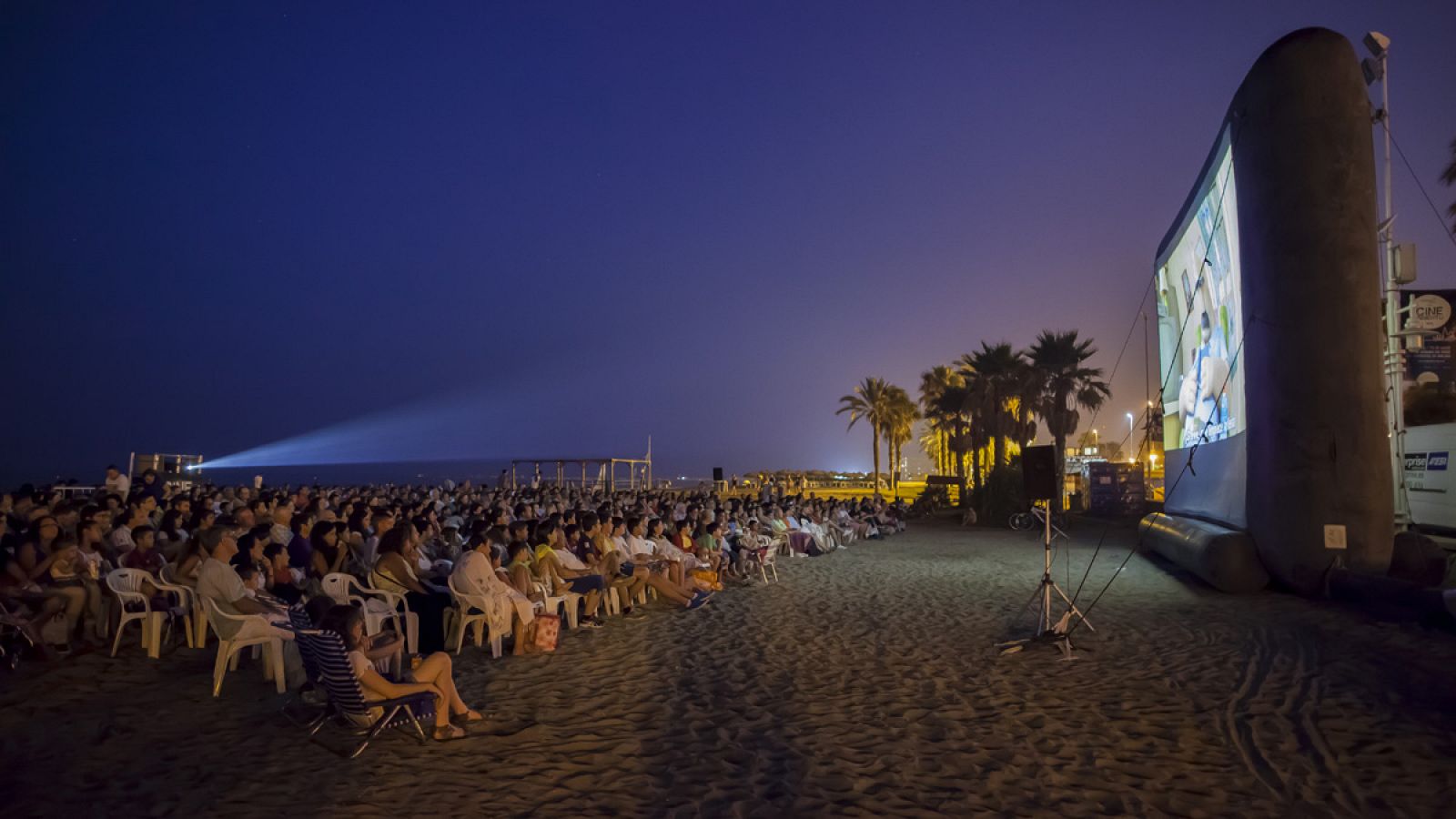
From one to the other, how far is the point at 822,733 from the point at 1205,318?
504 inches

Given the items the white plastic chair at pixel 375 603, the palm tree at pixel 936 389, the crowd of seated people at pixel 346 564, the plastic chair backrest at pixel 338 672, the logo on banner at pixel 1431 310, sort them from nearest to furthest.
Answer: the plastic chair backrest at pixel 338 672 < the crowd of seated people at pixel 346 564 < the white plastic chair at pixel 375 603 < the logo on banner at pixel 1431 310 < the palm tree at pixel 936 389

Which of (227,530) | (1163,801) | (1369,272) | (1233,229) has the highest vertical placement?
(1233,229)

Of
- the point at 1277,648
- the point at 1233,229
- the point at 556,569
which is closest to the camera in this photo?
the point at 1277,648

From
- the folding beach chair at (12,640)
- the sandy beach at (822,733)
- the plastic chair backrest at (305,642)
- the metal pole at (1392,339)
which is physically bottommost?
the sandy beach at (822,733)

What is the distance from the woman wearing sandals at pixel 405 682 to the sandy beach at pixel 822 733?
271 millimetres

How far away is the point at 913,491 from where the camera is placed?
4694 cm

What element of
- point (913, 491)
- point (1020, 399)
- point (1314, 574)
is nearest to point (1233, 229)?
point (1314, 574)

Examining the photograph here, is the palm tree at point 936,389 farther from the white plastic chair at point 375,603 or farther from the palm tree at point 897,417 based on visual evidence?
the white plastic chair at point 375,603

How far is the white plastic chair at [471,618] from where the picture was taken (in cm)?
803

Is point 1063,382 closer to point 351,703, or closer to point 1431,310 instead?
point 1431,310

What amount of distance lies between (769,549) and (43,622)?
988 cm

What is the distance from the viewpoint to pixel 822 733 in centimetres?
582

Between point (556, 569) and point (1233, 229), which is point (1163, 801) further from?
point (1233, 229)

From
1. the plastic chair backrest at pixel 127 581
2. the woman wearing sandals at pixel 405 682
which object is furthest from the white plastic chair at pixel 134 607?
the woman wearing sandals at pixel 405 682
